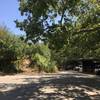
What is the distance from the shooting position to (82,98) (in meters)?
21.6

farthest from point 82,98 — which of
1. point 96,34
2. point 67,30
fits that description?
point 96,34

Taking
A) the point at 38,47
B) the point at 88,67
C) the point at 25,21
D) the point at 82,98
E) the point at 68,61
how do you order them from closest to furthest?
the point at 82,98 < the point at 25,21 < the point at 38,47 < the point at 88,67 < the point at 68,61

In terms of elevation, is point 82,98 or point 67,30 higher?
point 67,30

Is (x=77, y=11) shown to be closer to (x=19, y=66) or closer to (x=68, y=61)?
(x=19, y=66)

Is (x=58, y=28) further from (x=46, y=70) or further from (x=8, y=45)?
(x=46, y=70)

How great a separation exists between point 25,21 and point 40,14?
3285 millimetres

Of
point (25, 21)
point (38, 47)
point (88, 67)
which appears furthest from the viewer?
point (88, 67)

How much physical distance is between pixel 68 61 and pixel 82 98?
75.0 metres

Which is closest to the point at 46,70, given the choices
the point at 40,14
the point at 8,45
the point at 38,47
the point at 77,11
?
the point at 38,47

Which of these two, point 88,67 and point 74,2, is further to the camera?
point 88,67

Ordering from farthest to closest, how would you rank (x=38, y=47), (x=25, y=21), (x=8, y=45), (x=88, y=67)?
1. (x=88, y=67)
2. (x=38, y=47)
3. (x=8, y=45)
4. (x=25, y=21)

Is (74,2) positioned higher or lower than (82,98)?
higher

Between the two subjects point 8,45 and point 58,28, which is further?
point 8,45

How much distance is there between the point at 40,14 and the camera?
2028 cm
